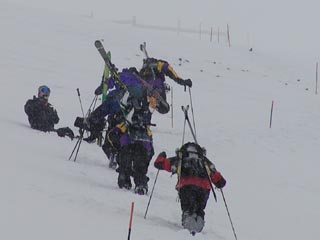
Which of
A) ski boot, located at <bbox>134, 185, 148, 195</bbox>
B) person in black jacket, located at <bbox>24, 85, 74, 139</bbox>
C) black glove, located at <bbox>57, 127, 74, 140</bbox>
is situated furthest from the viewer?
black glove, located at <bbox>57, 127, 74, 140</bbox>

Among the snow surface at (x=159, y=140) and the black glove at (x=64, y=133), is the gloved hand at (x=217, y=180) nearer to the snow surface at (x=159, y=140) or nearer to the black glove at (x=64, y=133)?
the snow surface at (x=159, y=140)

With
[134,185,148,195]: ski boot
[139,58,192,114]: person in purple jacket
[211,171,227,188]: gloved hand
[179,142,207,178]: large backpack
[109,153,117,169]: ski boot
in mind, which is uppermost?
[139,58,192,114]: person in purple jacket

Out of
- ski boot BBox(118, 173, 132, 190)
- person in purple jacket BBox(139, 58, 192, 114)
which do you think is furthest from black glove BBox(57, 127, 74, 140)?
ski boot BBox(118, 173, 132, 190)

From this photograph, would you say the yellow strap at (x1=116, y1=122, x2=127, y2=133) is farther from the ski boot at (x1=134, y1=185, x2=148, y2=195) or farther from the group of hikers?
the ski boot at (x1=134, y1=185, x2=148, y2=195)

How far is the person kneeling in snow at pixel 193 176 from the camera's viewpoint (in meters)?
8.28

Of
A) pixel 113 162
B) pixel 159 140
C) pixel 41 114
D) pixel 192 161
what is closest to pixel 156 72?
pixel 159 140

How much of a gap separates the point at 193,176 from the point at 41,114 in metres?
Result: 5.86

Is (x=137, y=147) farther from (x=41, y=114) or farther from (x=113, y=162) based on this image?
(x=41, y=114)

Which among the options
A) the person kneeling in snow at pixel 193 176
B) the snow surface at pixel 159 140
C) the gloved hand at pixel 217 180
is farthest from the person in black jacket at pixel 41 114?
the gloved hand at pixel 217 180

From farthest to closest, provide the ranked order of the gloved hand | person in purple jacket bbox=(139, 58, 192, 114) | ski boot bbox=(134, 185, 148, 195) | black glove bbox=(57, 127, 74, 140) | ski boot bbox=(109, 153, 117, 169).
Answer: person in purple jacket bbox=(139, 58, 192, 114)
black glove bbox=(57, 127, 74, 140)
ski boot bbox=(109, 153, 117, 169)
ski boot bbox=(134, 185, 148, 195)
the gloved hand

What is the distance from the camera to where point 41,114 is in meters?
13.4

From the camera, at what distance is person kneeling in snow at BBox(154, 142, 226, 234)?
8281 mm

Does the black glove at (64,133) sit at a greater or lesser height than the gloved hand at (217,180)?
greater

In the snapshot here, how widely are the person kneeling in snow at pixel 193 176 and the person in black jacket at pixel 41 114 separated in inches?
218
